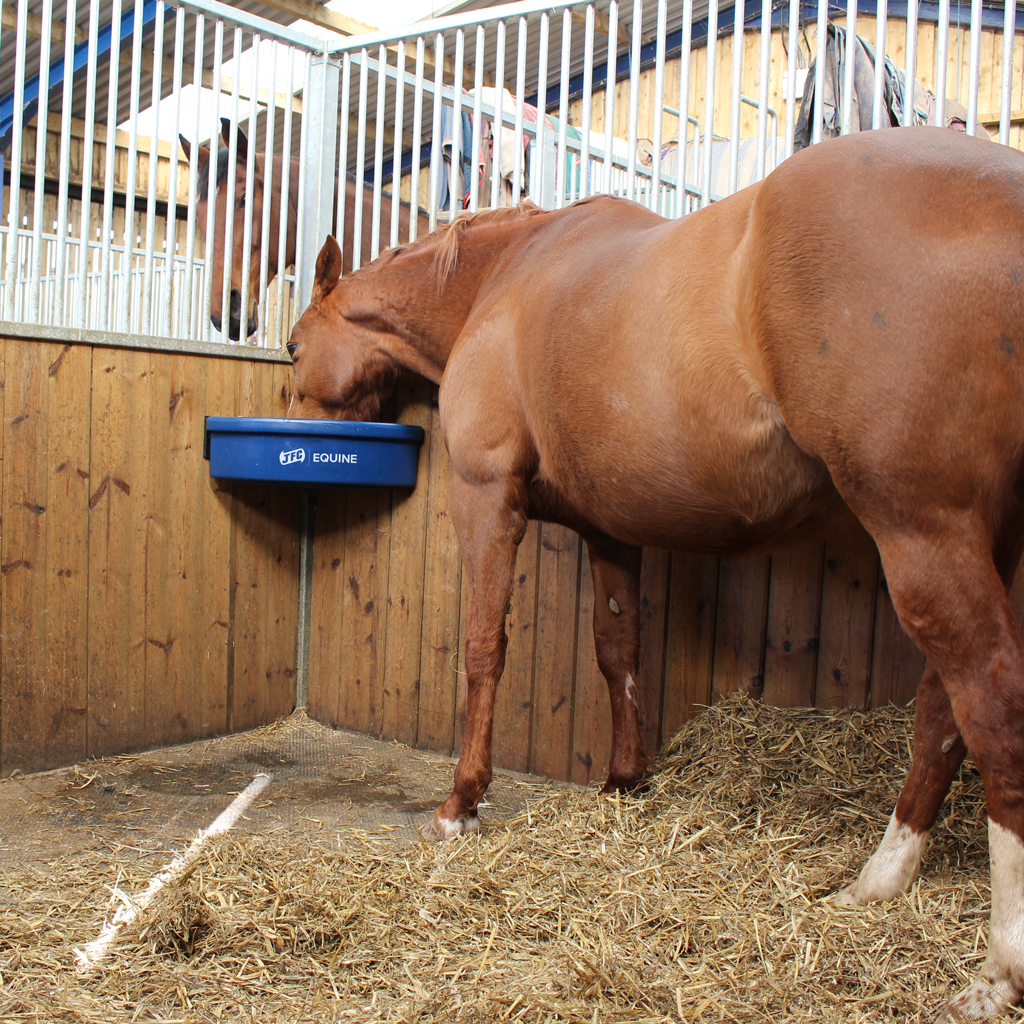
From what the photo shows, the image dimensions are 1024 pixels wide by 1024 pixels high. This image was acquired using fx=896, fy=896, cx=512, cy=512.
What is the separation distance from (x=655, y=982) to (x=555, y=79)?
948 cm

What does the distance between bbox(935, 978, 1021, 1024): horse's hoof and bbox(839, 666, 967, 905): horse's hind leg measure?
0.38 m

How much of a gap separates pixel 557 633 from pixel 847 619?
3.08 feet

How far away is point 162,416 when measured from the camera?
10.3 feet

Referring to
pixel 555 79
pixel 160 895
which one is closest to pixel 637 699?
pixel 160 895

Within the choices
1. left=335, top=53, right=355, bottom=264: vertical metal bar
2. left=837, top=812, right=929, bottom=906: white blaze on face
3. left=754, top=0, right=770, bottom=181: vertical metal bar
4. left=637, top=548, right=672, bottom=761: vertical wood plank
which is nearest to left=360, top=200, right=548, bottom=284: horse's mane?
left=754, top=0, right=770, bottom=181: vertical metal bar

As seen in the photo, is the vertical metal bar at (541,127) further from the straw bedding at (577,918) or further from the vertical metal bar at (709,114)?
the straw bedding at (577,918)

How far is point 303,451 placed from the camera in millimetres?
3020

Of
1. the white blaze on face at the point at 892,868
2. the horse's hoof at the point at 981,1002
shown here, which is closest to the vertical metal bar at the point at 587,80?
the white blaze on face at the point at 892,868

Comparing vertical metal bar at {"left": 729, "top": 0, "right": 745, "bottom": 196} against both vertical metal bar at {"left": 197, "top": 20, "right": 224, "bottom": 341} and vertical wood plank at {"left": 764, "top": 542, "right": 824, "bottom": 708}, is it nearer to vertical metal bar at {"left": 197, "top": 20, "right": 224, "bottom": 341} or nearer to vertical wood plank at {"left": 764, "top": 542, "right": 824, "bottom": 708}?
vertical wood plank at {"left": 764, "top": 542, "right": 824, "bottom": 708}

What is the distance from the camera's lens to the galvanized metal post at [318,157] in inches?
139

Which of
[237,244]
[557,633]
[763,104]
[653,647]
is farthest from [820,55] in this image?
[237,244]

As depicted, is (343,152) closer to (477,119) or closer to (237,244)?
(477,119)

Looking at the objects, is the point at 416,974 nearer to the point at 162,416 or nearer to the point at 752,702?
the point at 752,702

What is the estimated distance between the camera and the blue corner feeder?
3020 mm
